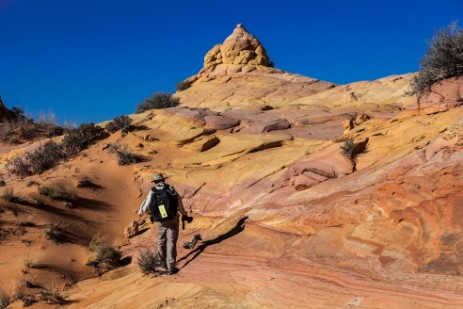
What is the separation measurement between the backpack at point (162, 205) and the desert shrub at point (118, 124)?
32.6 ft

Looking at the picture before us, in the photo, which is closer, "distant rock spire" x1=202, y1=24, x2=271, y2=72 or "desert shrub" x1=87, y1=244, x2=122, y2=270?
"desert shrub" x1=87, y1=244, x2=122, y2=270

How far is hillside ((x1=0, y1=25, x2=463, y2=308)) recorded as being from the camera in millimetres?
5809

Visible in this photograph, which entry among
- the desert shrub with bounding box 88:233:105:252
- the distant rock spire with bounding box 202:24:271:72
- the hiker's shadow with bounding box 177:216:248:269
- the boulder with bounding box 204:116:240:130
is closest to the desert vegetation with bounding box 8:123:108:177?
the boulder with bounding box 204:116:240:130

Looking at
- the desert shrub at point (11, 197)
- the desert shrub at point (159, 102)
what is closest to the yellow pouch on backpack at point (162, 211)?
the desert shrub at point (11, 197)

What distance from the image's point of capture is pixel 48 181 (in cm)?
1354

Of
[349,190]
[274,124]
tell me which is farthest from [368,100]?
[349,190]

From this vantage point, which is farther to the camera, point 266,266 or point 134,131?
point 134,131

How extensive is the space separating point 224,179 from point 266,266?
5.33 meters

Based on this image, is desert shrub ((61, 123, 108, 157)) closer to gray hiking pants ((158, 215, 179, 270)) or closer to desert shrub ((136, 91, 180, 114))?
desert shrub ((136, 91, 180, 114))

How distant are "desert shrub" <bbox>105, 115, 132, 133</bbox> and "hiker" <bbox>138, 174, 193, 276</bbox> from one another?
9.89m

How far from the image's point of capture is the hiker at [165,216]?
7762 millimetres

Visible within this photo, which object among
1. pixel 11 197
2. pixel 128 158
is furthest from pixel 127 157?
pixel 11 197

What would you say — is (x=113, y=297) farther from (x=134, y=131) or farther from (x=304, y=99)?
(x=304, y=99)

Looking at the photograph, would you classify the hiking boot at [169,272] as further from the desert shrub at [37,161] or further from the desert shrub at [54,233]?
the desert shrub at [37,161]
